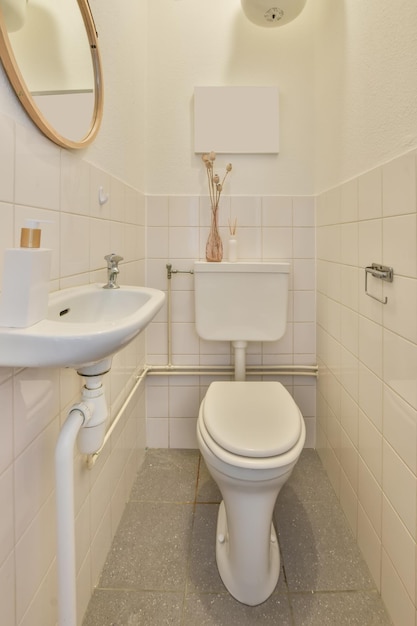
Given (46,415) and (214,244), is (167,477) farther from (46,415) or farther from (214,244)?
(214,244)

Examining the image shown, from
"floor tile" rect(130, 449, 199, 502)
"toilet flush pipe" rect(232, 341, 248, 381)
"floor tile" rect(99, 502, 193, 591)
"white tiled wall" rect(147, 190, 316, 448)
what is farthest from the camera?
"white tiled wall" rect(147, 190, 316, 448)

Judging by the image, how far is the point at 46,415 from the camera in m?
0.83

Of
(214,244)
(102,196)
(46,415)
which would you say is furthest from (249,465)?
(214,244)

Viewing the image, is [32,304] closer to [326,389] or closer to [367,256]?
[367,256]

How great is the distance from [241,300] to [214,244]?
323mm

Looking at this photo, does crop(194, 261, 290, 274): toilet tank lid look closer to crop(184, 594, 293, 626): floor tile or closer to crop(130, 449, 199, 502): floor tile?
crop(130, 449, 199, 502): floor tile

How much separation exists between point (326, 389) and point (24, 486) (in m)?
1.30

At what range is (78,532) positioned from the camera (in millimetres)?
975

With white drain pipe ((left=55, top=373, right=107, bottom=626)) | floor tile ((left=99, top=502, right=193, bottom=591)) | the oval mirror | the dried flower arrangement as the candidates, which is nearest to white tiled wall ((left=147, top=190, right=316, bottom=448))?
the dried flower arrangement

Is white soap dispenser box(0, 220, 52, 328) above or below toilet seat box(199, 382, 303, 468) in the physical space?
above

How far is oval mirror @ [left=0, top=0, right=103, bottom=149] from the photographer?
0.72 meters

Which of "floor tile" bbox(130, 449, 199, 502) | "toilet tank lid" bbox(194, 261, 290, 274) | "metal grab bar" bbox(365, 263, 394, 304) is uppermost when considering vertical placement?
"toilet tank lid" bbox(194, 261, 290, 274)

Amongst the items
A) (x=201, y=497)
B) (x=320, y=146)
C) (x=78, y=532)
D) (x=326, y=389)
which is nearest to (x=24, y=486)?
(x=78, y=532)

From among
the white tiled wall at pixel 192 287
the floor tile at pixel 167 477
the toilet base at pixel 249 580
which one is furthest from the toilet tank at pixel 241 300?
the toilet base at pixel 249 580
